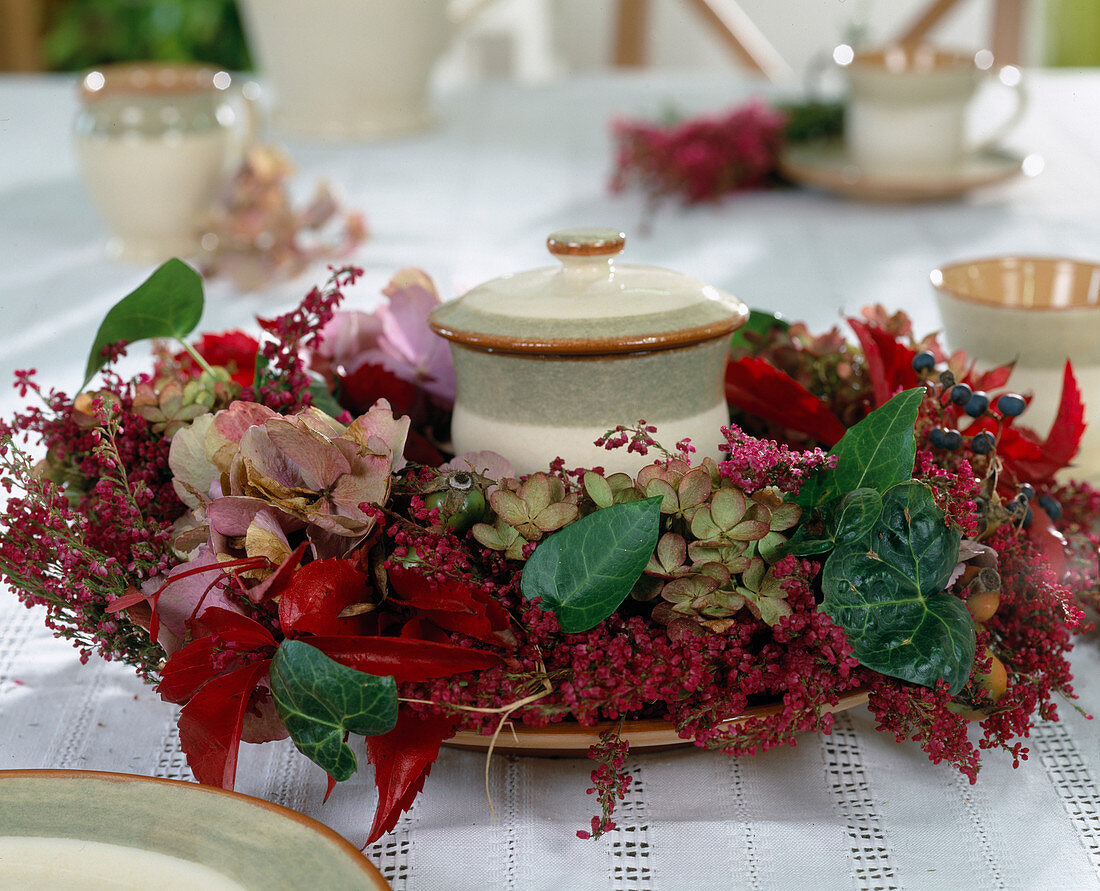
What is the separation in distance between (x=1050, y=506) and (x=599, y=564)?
0.71 ft

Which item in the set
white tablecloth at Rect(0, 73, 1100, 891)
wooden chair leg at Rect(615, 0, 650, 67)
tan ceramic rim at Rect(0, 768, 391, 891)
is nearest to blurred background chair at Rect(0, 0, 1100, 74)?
wooden chair leg at Rect(615, 0, 650, 67)

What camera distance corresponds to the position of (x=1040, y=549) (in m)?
0.44

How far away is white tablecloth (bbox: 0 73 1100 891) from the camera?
365 mm

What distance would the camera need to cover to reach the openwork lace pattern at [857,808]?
1.17 feet

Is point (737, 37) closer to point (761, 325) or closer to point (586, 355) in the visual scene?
point (761, 325)

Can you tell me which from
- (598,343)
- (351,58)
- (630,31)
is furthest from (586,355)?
(630,31)

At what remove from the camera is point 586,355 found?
16.1 inches

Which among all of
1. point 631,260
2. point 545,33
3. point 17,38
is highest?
point 17,38

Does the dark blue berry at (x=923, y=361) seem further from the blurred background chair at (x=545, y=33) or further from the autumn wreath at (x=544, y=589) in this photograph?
the blurred background chair at (x=545, y=33)

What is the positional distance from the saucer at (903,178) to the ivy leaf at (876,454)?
83 cm

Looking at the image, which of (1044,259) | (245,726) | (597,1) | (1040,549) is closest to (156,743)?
(245,726)

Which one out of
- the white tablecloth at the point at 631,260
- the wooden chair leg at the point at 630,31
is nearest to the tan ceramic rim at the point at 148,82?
the white tablecloth at the point at 631,260

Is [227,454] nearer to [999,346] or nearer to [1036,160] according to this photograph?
[999,346]

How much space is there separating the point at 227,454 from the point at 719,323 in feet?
0.59
